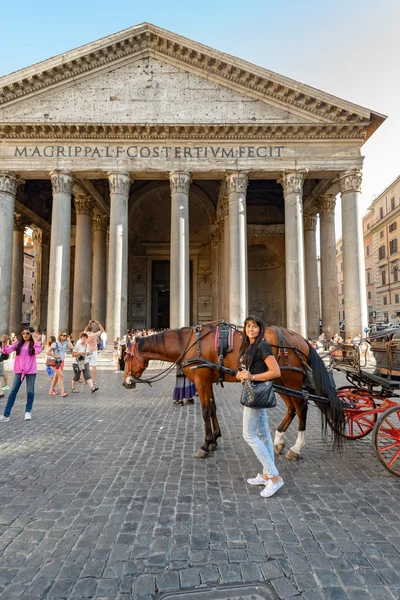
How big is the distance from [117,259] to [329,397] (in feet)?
47.2

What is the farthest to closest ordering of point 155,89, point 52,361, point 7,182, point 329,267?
point 329,267 → point 155,89 → point 7,182 → point 52,361

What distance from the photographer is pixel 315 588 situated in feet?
7.41

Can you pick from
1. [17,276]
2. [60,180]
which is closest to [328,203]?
[60,180]

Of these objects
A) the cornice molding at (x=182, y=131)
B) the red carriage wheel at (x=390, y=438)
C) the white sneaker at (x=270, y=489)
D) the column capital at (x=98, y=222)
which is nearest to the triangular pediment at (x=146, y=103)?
the cornice molding at (x=182, y=131)

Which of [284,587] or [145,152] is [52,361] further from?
[145,152]

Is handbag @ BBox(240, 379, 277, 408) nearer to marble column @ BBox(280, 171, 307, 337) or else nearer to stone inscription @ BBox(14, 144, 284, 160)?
marble column @ BBox(280, 171, 307, 337)

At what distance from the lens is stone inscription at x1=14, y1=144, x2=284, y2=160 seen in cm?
1748

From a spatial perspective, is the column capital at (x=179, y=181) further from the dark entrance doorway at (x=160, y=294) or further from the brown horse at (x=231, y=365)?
the brown horse at (x=231, y=365)

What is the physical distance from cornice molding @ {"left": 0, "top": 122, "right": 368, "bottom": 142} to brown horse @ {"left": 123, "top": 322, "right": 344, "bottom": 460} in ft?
49.0

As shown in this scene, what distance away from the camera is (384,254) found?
1684 inches

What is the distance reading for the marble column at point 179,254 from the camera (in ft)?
56.3

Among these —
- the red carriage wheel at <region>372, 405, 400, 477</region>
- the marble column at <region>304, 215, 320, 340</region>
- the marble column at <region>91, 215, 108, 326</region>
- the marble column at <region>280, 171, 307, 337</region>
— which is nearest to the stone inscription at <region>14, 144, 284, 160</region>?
the marble column at <region>280, 171, 307, 337</region>

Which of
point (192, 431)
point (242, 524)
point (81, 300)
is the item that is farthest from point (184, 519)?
point (81, 300)

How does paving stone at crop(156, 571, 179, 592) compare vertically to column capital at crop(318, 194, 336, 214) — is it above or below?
below
